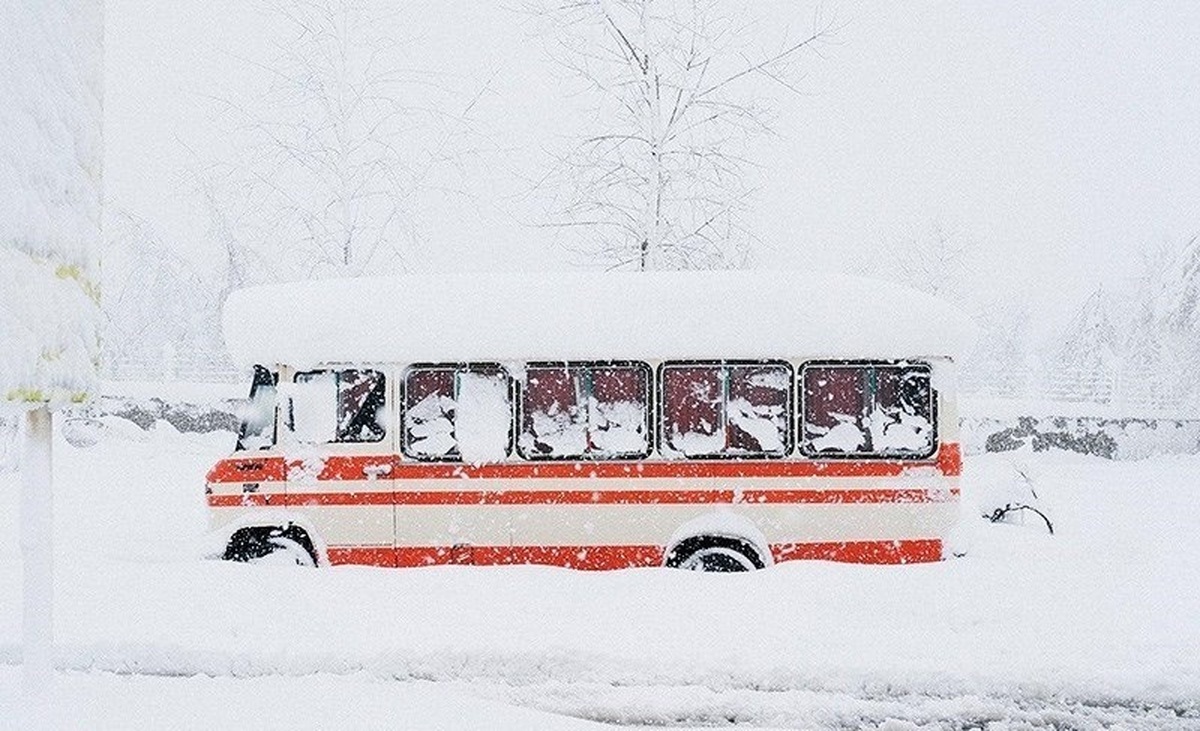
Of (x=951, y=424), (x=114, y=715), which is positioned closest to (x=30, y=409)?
(x=114, y=715)

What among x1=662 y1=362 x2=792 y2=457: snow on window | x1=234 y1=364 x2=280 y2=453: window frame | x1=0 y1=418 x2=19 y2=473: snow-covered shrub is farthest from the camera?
x1=0 y1=418 x2=19 y2=473: snow-covered shrub

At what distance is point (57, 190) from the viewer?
12.9ft

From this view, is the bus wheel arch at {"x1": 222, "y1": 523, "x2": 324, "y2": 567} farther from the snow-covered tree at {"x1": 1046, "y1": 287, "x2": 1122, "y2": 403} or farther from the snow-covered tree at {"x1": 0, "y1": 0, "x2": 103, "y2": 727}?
the snow-covered tree at {"x1": 1046, "y1": 287, "x2": 1122, "y2": 403}

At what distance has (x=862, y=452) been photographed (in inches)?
331

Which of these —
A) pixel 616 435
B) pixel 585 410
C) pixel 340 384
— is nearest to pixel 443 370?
pixel 340 384

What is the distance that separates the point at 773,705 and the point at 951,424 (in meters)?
3.75

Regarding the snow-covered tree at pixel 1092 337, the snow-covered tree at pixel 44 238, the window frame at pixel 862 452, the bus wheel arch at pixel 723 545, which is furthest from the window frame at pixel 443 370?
the snow-covered tree at pixel 1092 337

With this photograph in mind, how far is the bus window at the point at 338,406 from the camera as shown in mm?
8617

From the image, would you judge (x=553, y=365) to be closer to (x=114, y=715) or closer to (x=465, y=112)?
(x=114, y=715)

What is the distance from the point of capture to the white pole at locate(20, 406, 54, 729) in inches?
165

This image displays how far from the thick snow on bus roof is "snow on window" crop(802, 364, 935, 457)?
0.54 feet

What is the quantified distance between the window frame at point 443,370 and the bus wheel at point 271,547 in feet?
3.99

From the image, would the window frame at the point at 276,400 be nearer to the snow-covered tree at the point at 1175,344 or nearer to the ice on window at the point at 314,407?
the ice on window at the point at 314,407

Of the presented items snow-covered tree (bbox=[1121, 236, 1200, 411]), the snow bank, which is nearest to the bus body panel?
the snow bank
